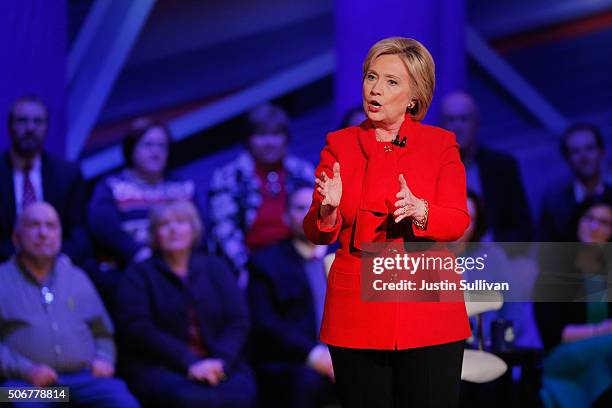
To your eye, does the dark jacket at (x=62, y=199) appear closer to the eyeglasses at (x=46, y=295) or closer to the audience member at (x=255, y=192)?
the eyeglasses at (x=46, y=295)

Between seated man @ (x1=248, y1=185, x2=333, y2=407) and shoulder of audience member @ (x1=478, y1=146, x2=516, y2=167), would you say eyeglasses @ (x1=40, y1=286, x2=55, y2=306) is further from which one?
shoulder of audience member @ (x1=478, y1=146, x2=516, y2=167)

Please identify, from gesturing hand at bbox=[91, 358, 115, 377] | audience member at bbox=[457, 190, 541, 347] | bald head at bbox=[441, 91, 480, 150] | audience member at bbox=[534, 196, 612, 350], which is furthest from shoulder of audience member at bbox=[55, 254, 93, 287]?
audience member at bbox=[534, 196, 612, 350]

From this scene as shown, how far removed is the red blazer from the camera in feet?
6.00

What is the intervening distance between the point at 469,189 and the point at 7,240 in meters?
2.00

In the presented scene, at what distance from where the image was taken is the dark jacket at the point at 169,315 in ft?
12.9

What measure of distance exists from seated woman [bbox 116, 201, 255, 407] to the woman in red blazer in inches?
80.0

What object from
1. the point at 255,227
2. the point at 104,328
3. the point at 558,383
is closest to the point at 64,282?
the point at 104,328

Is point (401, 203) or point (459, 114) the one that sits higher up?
point (459, 114)

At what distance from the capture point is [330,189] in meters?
1.80

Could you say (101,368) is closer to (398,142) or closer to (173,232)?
(173,232)

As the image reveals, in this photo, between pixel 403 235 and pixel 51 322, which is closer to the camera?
pixel 403 235

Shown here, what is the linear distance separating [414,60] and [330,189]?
32 cm

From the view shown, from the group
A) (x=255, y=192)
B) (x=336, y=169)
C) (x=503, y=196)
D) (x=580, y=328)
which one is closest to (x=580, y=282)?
(x=580, y=328)

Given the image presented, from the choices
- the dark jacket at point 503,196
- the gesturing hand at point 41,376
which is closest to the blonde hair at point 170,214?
the gesturing hand at point 41,376
